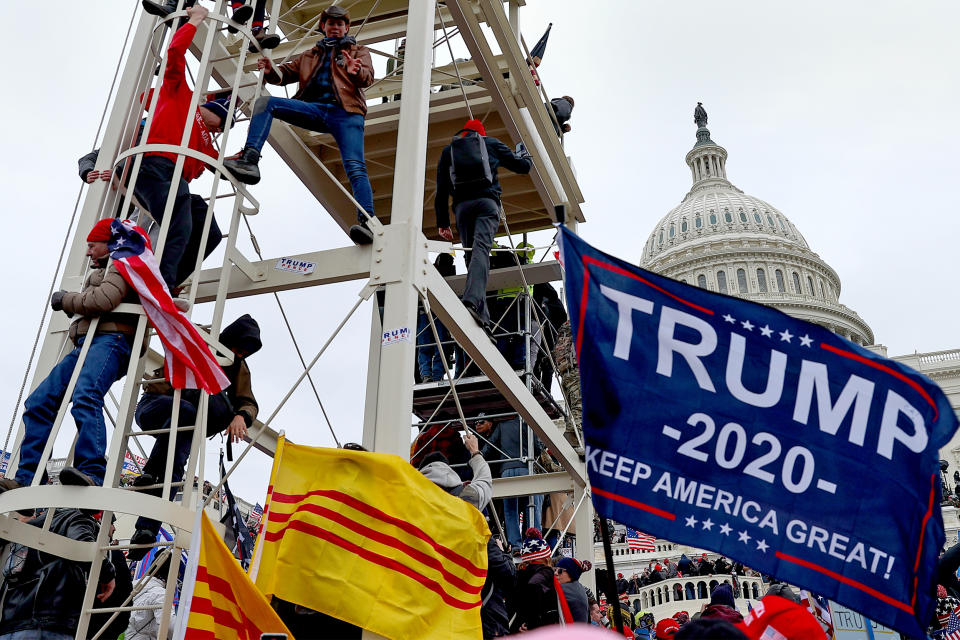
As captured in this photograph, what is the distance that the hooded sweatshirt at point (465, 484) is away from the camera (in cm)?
619

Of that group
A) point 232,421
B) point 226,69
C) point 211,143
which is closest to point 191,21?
point 211,143

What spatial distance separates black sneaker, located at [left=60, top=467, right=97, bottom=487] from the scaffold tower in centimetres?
6

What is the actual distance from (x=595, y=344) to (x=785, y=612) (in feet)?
7.37

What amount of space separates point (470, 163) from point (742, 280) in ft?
301

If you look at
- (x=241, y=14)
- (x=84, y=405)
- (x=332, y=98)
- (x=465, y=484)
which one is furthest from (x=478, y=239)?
(x=84, y=405)

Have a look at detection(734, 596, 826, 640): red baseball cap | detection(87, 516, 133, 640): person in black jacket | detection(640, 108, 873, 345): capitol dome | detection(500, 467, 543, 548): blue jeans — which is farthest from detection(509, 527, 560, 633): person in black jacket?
detection(640, 108, 873, 345): capitol dome

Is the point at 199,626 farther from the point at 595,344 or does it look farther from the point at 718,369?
the point at 718,369

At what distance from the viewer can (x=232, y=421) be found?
23.5 feet

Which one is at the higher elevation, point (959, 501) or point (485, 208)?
point (959, 501)

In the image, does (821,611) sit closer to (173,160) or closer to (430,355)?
(430,355)

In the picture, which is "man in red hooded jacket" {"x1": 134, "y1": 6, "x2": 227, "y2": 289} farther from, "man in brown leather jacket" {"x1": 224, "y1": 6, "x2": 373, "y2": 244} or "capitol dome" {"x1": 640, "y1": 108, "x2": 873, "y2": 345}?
"capitol dome" {"x1": 640, "y1": 108, "x2": 873, "y2": 345}

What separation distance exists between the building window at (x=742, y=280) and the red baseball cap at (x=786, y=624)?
93382 millimetres

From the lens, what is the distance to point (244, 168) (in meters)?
7.09

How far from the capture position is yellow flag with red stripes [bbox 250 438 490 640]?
5270 millimetres
